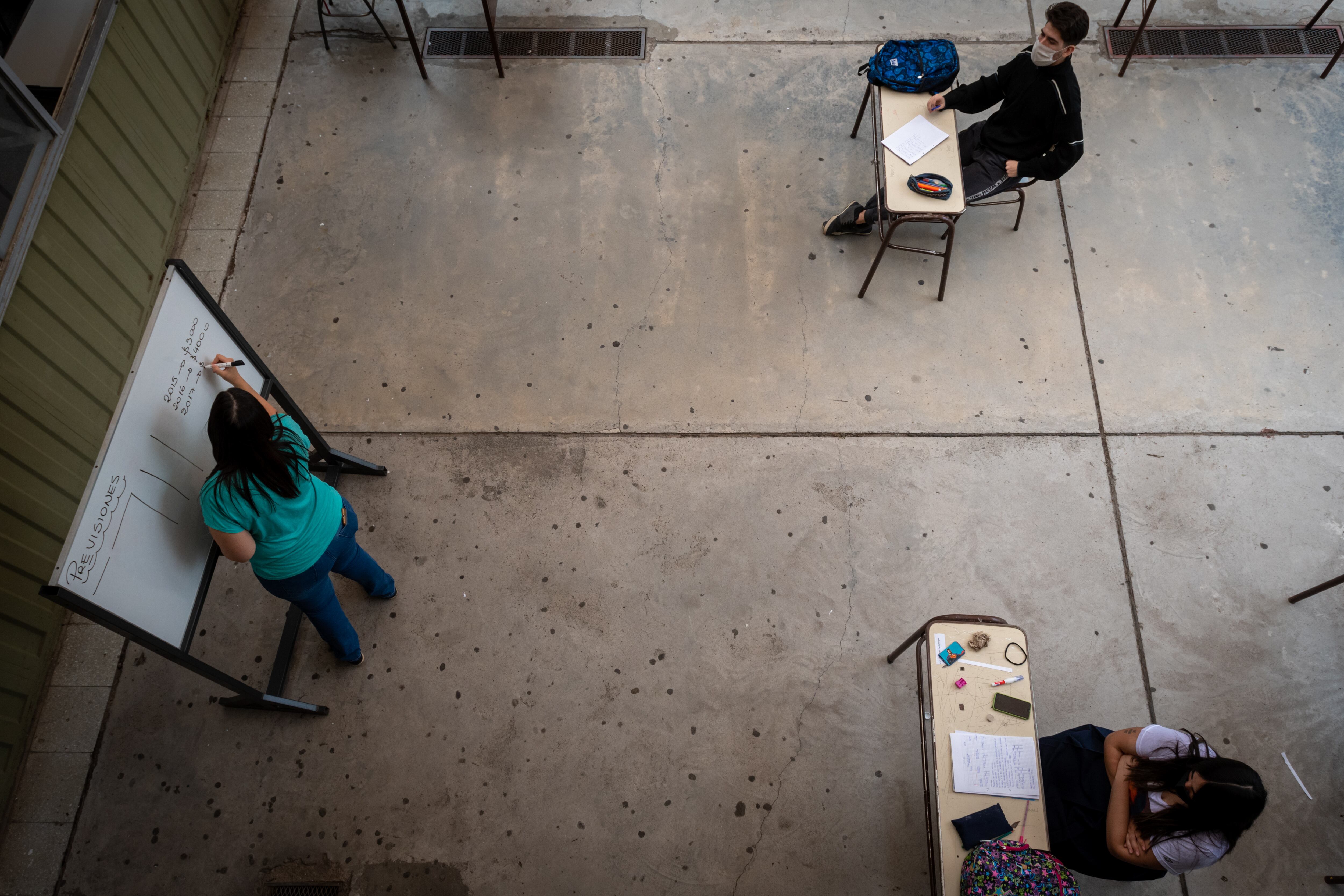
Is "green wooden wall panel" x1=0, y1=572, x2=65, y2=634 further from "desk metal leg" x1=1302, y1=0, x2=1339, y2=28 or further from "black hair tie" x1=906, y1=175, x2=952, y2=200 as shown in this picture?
"desk metal leg" x1=1302, y1=0, x2=1339, y2=28

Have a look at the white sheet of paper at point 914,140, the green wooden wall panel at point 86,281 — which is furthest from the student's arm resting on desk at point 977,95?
the green wooden wall panel at point 86,281

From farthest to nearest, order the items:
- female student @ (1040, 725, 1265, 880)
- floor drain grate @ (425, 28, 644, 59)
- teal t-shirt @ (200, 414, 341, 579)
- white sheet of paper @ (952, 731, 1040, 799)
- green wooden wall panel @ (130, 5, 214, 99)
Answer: floor drain grate @ (425, 28, 644, 59) → green wooden wall panel @ (130, 5, 214, 99) → white sheet of paper @ (952, 731, 1040, 799) → teal t-shirt @ (200, 414, 341, 579) → female student @ (1040, 725, 1265, 880)

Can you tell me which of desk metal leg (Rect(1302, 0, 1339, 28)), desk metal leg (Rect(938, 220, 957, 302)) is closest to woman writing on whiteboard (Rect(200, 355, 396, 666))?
desk metal leg (Rect(938, 220, 957, 302))

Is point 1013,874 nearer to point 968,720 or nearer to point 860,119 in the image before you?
point 968,720

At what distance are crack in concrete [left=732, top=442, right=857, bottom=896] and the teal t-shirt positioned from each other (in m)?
2.11

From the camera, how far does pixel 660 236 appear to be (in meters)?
4.56

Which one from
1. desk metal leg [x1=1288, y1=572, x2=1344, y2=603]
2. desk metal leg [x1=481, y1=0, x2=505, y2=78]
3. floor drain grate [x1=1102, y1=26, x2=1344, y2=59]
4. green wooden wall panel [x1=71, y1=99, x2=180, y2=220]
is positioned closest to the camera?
desk metal leg [x1=1288, y1=572, x2=1344, y2=603]

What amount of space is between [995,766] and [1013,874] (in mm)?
358

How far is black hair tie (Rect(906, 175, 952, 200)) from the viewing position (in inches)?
149

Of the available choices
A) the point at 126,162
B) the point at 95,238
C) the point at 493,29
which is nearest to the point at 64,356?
the point at 95,238

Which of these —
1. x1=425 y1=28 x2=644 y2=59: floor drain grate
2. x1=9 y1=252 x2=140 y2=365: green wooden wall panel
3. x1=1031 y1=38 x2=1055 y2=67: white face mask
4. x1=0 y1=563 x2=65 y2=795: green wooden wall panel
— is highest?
x1=1031 y1=38 x2=1055 y2=67: white face mask

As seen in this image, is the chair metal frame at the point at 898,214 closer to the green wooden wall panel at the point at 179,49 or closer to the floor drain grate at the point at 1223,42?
the floor drain grate at the point at 1223,42

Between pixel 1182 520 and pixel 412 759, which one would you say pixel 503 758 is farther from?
pixel 1182 520

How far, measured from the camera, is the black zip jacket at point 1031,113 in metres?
3.72
